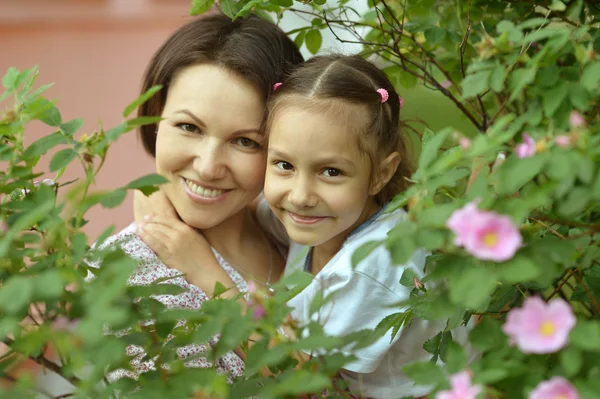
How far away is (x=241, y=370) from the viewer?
1.40m

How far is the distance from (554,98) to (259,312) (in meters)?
0.41

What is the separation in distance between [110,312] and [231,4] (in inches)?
28.7

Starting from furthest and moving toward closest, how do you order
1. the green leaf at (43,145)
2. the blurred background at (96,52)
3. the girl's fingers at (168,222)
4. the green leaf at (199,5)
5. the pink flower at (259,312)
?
the blurred background at (96,52)
the girl's fingers at (168,222)
the green leaf at (199,5)
the green leaf at (43,145)
the pink flower at (259,312)

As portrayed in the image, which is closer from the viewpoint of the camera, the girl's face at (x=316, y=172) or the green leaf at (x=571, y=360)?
the green leaf at (x=571, y=360)

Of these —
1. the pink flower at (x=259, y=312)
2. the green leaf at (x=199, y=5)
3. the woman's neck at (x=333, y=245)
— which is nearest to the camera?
the pink flower at (x=259, y=312)

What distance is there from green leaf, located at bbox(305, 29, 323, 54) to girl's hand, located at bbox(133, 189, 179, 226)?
0.44 meters

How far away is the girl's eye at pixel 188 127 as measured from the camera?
57.1 inches

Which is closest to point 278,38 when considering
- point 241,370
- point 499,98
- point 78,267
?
point 499,98

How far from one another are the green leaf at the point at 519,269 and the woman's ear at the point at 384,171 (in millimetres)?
681

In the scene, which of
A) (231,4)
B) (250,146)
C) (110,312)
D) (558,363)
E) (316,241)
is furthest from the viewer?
(250,146)

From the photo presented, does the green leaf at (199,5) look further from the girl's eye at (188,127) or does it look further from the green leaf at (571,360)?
the green leaf at (571,360)

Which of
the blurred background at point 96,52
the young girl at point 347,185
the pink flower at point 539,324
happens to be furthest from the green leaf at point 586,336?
the blurred background at point 96,52

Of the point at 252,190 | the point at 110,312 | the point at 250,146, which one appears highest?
the point at 110,312

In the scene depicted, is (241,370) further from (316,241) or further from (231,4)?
(231,4)
